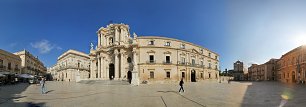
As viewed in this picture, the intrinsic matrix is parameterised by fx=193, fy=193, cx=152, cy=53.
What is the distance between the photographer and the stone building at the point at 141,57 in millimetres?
35156

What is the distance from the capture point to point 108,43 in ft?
129

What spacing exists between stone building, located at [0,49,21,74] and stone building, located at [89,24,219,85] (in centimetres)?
1493

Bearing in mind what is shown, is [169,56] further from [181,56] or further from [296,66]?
[296,66]

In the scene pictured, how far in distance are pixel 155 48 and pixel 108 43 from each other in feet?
33.5

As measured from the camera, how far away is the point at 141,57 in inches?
1389

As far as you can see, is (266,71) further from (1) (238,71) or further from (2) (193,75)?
(2) (193,75)

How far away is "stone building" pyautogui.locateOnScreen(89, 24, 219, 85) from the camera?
35156 millimetres

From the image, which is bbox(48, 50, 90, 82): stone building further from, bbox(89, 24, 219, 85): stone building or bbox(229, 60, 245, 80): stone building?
bbox(229, 60, 245, 80): stone building

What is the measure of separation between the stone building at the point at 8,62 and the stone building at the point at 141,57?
49.0 feet

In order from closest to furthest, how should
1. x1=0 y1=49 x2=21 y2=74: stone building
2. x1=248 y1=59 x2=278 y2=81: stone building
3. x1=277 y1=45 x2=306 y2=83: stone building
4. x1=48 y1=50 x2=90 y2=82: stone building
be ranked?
x1=277 y1=45 x2=306 y2=83: stone building → x1=0 y1=49 x2=21 y2=74: stone building → x1=48 y1=50 x2=90 y2=82: stone building → x1=248 y1=59 x2=278 y2=81: stone building

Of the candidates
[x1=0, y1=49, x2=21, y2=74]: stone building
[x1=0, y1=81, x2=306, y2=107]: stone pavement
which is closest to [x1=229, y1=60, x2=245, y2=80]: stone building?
[x1=0, y1=81, x2=306, y2=107]: stone pavement

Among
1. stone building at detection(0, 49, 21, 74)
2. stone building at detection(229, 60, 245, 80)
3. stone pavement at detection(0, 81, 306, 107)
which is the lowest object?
stone building at detection(229, 60, 245, 80)

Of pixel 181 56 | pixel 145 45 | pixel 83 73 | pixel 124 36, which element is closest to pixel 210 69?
pixel 181 56

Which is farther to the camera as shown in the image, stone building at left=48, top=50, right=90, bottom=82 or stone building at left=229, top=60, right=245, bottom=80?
stone building at left=229, top=60, right=245, bottom=80
